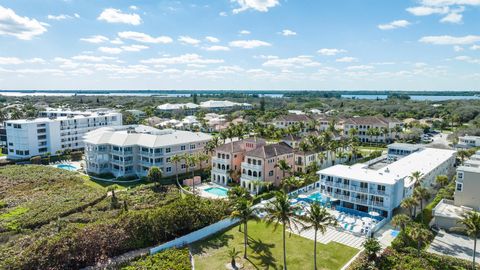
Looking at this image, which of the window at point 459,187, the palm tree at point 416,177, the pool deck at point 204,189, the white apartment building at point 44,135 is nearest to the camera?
the window at point 459,187

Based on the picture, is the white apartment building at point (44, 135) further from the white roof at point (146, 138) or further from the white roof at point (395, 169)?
the white roof at point (395, 169)

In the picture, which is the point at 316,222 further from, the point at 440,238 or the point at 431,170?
the point at 431,170

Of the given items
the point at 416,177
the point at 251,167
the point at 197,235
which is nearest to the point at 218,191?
the point at 251,167

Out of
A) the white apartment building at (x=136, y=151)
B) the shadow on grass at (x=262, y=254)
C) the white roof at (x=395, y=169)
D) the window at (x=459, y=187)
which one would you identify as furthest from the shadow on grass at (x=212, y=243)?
the window at (x=459, y=187)

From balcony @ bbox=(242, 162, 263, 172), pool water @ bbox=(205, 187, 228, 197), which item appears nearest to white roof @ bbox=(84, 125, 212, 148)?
pool water @ bbox=(205, 187, 228, 197)

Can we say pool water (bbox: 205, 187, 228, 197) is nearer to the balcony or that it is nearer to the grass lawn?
the balcony

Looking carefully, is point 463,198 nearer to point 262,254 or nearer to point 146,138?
point 262,254

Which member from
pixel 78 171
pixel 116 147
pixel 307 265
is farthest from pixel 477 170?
pixel 78 171
